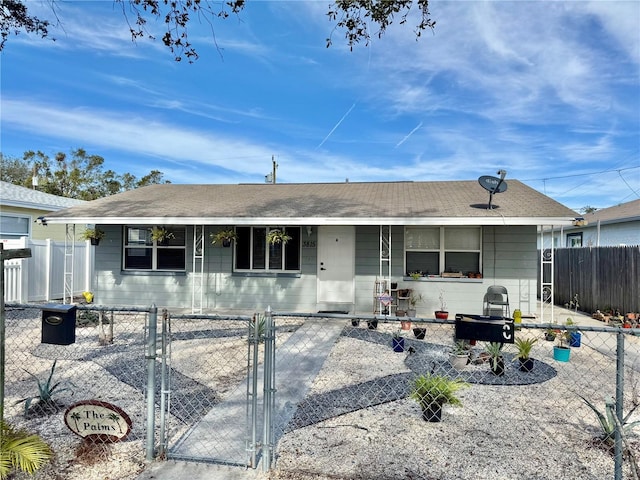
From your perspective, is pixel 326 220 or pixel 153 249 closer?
pixel 326 220

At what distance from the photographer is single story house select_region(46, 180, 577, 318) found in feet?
30.7

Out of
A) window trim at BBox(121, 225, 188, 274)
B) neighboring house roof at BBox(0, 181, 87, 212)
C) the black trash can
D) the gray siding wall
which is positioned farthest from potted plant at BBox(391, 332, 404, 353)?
neighboring house roof at BBox(0, 181, 87, 212)

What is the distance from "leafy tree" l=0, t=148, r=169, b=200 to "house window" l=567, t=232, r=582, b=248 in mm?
34715

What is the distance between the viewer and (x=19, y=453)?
2.59 meters

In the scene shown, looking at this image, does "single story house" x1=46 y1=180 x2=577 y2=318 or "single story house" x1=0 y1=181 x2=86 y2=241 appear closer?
"single story house" x1=46 y1=180 x2=577 y2=318

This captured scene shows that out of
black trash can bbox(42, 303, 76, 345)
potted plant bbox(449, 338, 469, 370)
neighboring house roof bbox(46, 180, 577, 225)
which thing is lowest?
potted plant bbox(449, 338, 469, 370)

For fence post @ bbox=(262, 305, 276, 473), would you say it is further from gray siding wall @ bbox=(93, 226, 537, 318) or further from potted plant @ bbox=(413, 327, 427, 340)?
gray siding wall @ bbox=(93, 226, 537, 318)

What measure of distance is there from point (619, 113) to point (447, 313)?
1804 cm

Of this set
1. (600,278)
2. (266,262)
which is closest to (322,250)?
(266,262)

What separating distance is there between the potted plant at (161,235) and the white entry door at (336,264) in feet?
13.6

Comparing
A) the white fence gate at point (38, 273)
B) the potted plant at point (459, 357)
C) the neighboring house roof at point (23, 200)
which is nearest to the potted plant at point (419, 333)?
the potted plant at point (459, 357)

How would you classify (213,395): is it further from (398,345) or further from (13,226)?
(13,226)

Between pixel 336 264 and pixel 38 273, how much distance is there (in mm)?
8957

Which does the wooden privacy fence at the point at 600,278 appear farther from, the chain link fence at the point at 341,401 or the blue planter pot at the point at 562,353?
the blue planter pot at the point at 562,353
